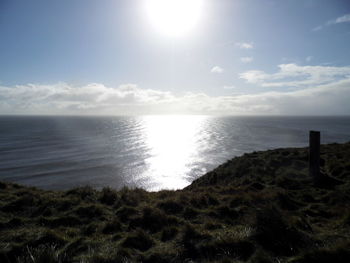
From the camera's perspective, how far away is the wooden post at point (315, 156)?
1005cm

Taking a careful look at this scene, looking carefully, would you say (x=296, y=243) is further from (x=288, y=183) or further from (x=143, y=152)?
(x=143, y=152)

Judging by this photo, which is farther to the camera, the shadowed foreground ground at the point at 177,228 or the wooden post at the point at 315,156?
the wooden post at the point at 315,156

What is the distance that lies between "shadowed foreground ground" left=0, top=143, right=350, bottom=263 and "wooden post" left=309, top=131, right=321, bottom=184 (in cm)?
63

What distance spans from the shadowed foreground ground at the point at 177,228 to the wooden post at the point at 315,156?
626 millimetres

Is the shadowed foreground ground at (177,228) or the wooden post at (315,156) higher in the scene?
the wooden post at (315,156)

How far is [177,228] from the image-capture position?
5.78 metres

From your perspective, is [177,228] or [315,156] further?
[315,156]

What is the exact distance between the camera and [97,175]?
3947 centimetres

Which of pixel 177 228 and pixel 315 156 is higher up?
pixel 315 156

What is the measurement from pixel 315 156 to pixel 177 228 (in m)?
8.52

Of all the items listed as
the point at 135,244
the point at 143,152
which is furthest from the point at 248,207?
the point at 143,152

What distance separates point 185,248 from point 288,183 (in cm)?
841

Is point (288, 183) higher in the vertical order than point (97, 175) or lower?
higher

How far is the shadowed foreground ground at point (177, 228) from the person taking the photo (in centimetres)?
436
